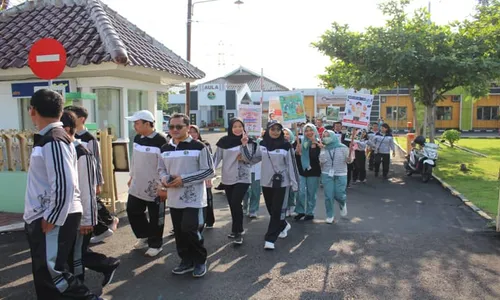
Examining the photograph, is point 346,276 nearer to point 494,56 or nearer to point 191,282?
point 191,282

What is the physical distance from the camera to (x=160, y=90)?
10.7m

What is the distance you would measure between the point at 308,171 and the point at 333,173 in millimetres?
447

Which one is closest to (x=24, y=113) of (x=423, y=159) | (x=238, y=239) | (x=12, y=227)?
(x=12, y=227)

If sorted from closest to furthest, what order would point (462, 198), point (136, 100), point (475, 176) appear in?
point (462, 198), point (136, 100), point (475, 176)

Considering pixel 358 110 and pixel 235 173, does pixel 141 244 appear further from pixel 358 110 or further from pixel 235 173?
pixel 358 110

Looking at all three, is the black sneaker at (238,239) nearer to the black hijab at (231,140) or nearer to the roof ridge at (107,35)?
the black hijab at (231,140)

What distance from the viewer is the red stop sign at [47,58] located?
5969 millimetres

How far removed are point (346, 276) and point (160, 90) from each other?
7512 mm

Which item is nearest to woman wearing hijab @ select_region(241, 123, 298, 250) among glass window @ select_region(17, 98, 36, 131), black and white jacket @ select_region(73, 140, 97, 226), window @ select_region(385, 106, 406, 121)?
black and white jacket @ select_region(73, 140, 97, 226)

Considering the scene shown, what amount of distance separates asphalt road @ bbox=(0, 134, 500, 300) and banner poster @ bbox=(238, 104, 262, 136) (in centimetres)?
170

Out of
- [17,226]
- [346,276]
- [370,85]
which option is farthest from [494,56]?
[17,226]

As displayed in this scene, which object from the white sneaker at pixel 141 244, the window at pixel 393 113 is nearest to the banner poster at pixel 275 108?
the white sneaker at pixel 141 244

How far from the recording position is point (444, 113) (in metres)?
39.8

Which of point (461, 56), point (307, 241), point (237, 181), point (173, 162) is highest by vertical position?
point (461, 56)
